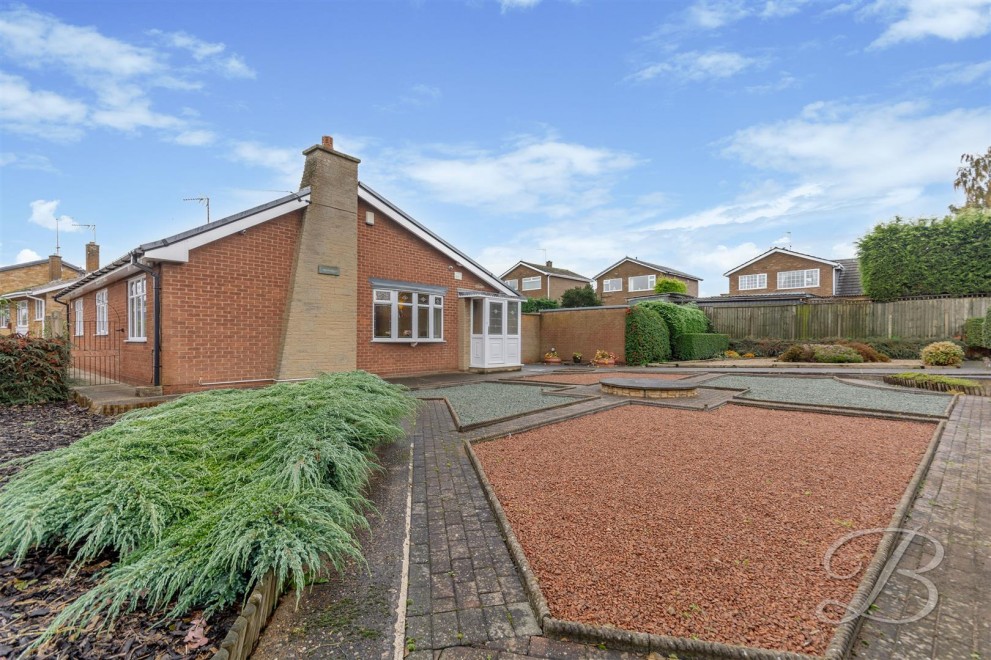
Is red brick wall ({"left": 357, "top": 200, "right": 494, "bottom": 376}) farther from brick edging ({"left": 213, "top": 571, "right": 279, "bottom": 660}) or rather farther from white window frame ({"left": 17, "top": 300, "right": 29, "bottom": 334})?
white window frame ({"left": 17, "top": 300, "right": 29, "bottom": 334})

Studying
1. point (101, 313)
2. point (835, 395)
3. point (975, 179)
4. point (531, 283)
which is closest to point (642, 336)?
point (835, 395)

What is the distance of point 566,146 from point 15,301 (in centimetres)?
3249

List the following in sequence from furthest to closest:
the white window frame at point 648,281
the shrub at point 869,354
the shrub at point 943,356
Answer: the white window frame at point 648,281 < the shrub at point 869,354 < the shrub at point 943,356

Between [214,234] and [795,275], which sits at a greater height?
[795,275]

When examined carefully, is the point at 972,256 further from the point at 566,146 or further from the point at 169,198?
the point at 169,198

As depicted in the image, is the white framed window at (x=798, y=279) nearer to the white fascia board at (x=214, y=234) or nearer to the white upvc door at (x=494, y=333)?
the white upvc door at (x=494, y=333)

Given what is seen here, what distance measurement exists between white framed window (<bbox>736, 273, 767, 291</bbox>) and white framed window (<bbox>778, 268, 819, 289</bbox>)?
1234 mm

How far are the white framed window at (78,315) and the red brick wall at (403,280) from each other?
11817 millimetres

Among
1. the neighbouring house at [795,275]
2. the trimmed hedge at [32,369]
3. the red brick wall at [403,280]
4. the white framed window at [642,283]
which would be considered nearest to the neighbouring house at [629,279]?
the white framed window at [642,283]

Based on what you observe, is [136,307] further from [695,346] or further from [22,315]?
[22,315]

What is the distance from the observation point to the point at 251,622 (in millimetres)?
1874

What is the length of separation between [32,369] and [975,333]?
2685 centimetres

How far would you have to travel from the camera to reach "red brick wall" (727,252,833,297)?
32938 millimetres

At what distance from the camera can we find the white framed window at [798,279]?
33.6m
